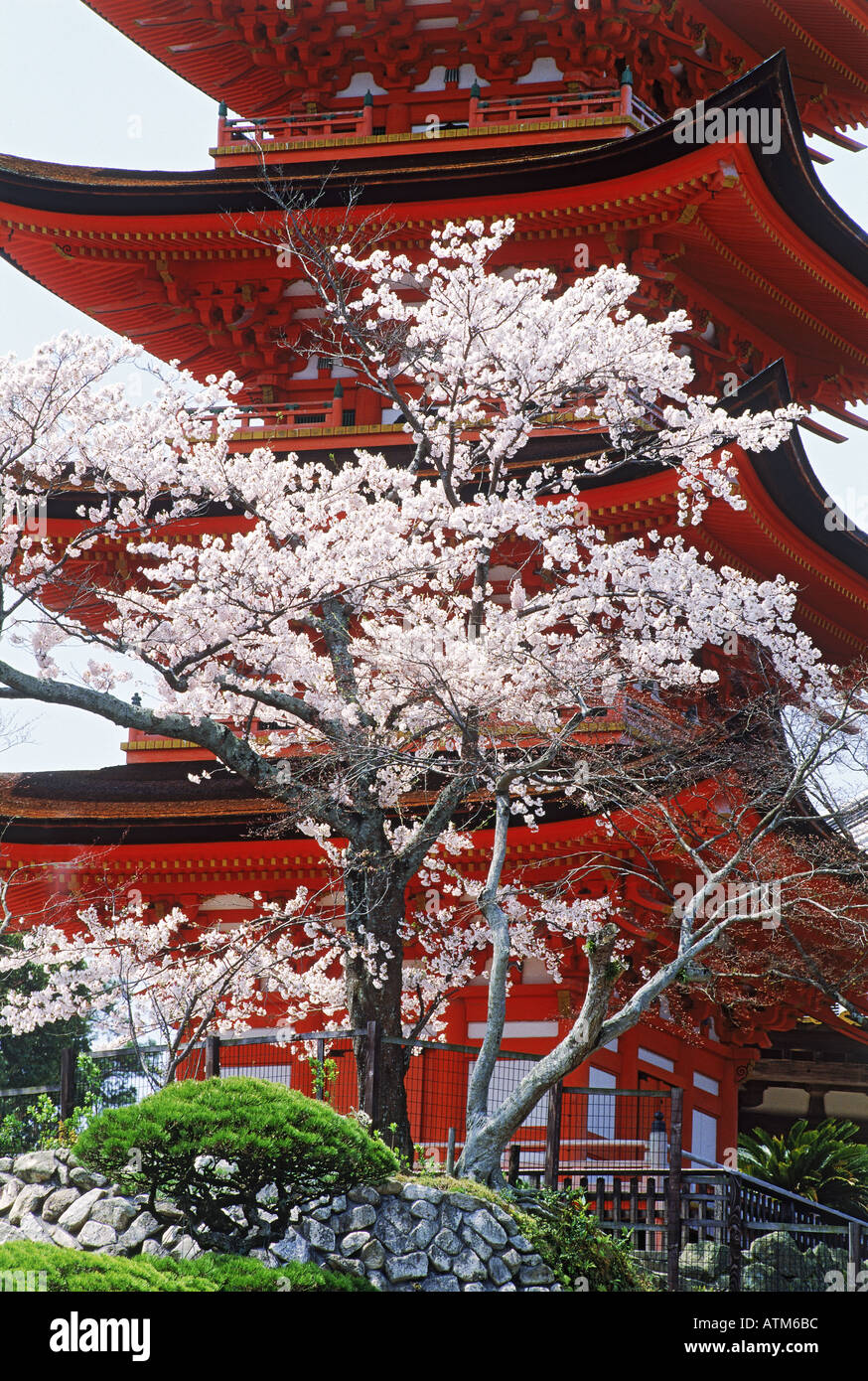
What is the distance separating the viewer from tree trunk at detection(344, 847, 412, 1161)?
13.0 m

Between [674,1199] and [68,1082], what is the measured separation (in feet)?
18.2

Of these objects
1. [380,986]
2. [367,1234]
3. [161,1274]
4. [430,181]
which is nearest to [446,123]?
[430,181]

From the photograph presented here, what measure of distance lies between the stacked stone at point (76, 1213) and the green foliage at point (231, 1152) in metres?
0.20

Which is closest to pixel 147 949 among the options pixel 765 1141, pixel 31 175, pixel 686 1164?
pixel 686 1164

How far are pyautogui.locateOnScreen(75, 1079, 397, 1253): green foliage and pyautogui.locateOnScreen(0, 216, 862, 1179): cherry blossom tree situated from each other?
4.99 ft

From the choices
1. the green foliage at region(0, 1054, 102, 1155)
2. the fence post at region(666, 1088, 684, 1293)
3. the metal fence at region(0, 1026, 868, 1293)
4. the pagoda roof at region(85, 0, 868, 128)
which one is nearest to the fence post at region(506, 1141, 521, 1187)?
the metal fence at region(0, 1026, 868, 1293)

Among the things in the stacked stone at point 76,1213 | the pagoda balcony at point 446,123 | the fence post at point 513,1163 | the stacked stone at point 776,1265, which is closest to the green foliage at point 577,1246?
the fence post at point 513,1163

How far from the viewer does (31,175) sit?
19547 mm

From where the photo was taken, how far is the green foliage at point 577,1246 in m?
12.1

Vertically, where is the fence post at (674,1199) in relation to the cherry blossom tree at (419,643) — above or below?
below

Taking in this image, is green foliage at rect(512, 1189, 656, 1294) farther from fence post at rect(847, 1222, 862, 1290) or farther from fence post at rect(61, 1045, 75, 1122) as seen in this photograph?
fence post at rect(61, 1045, 75, 1122)

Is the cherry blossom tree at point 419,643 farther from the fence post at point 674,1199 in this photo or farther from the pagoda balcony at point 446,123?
the pagoda balcony at point 446,123

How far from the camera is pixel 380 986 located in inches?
540
